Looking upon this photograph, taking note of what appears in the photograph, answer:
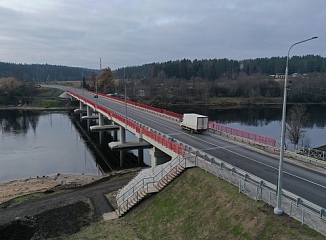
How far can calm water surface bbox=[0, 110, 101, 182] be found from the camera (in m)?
39.4

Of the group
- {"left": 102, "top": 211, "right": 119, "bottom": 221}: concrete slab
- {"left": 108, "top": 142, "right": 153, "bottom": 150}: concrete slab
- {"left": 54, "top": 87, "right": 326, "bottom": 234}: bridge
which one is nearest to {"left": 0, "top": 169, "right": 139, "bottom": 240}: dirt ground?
{"left": 102, "top": 211, "right": 119, "bottom": 221}: concrete slab

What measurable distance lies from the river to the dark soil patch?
15.6 m

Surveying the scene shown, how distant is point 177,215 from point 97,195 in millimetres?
11887

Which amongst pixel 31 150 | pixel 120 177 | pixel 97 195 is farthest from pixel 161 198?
pixel 31 150

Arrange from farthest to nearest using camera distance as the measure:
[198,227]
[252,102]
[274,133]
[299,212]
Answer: [252,102]
[274,133]
[198,227]
[299,212]

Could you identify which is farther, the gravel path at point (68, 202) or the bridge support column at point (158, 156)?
the bridge support column at point (158, 156)

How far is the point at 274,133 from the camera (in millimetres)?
65125

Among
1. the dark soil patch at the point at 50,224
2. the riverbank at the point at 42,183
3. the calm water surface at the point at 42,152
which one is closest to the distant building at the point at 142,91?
the calm water surface at the point at 42,152

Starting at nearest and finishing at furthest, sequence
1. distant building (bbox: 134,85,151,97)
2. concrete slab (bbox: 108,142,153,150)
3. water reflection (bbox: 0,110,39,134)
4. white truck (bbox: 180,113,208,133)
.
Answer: white truck (bbox: 180,113,208,133), concrete slab (bbox: 108,142,153,150), water reflection (bbox: 0,110,39,134), distant building (bbox: 134,85,151,97)

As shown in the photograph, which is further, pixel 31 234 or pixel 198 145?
pixel 198 145

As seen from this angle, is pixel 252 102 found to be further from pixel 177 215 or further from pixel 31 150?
pixel 177 215

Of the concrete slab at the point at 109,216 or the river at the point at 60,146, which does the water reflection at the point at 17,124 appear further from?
the concrete slab at the point at 109,216

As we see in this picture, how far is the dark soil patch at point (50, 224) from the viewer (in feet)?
64.7

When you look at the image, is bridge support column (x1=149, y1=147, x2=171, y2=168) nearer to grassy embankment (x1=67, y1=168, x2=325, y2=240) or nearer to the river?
grassy embankment (x1=67, y1=168, x2=325, y2=240)
